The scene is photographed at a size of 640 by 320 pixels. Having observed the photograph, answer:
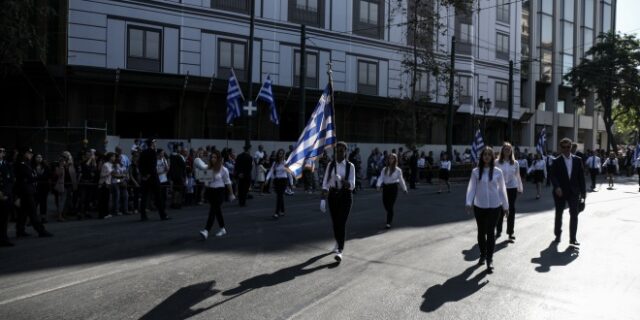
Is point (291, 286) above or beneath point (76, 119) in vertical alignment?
beneath

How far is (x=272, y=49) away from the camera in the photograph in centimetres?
2884

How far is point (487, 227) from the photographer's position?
834 cm

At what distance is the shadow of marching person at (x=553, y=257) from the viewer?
862 centimetres

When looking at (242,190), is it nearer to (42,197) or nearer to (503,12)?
(42,197)

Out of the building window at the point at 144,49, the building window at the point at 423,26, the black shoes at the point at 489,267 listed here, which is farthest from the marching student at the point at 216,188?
the building window at the point at 423,26

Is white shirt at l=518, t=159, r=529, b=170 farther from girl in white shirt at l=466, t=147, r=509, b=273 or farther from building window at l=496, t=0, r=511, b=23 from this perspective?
girl in white shirt at l=466, t=147, r=509, b=273

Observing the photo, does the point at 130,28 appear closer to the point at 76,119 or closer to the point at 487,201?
the point at 76,119

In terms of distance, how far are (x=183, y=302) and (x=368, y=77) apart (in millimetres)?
27967

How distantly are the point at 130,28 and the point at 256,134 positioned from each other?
314 inches

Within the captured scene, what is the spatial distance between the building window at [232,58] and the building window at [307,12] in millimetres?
3659

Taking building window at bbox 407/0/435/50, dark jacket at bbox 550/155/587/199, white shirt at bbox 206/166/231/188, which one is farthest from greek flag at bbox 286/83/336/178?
building window at bbox 407/0/435/50

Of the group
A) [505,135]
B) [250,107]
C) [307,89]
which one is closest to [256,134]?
[307,89]

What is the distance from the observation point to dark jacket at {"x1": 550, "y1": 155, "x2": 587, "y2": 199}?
1032 cm

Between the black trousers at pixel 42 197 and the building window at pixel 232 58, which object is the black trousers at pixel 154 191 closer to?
the black trousers at pixel 42 197
